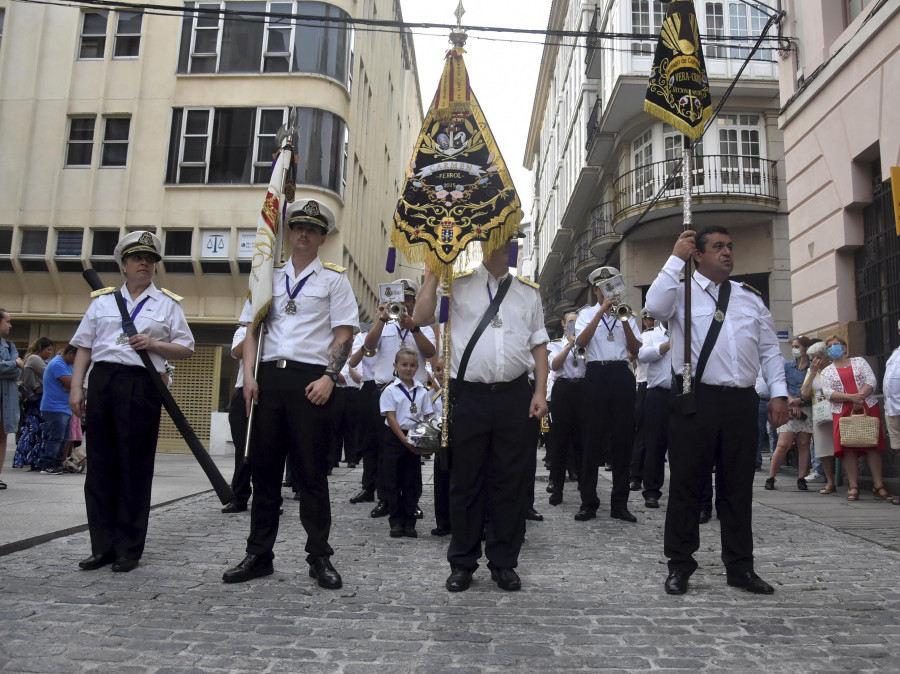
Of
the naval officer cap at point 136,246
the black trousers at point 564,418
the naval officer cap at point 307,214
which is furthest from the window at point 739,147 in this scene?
the naval officer cap at point 136,246

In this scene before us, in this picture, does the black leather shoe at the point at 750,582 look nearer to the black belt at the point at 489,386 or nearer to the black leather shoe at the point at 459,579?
the black leather shoe at the point at 459,579

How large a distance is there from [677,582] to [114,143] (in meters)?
21.2

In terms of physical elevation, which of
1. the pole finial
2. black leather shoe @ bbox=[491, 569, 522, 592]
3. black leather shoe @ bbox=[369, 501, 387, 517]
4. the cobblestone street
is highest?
the pole finial

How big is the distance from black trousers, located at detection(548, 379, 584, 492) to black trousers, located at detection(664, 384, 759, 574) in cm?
306

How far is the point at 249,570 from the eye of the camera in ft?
15.1

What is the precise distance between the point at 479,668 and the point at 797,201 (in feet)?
36.9

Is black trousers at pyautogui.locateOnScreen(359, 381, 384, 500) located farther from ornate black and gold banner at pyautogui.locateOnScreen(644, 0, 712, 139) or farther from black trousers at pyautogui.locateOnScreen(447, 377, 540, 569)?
ornate black and gold banner at pyautogui.locateOnScreen(644, 0, 712, 139)

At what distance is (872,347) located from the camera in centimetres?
1038

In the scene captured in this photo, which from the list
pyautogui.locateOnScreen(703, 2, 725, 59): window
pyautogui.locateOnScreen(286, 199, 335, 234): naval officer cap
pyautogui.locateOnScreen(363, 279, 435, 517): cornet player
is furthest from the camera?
pyautogui.locateOnScreen(703, 2, 725, 59): window

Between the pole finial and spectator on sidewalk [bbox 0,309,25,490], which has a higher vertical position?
the pole finial

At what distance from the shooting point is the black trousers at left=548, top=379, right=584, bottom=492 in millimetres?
7930

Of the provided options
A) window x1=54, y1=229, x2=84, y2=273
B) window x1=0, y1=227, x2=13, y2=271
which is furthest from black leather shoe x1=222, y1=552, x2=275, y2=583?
window x1=0, y1=227, x2=13, y2=271

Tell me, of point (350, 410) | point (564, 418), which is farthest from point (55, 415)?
point (564, 418)

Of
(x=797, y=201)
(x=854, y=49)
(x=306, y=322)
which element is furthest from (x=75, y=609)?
(x=797, y=201)
